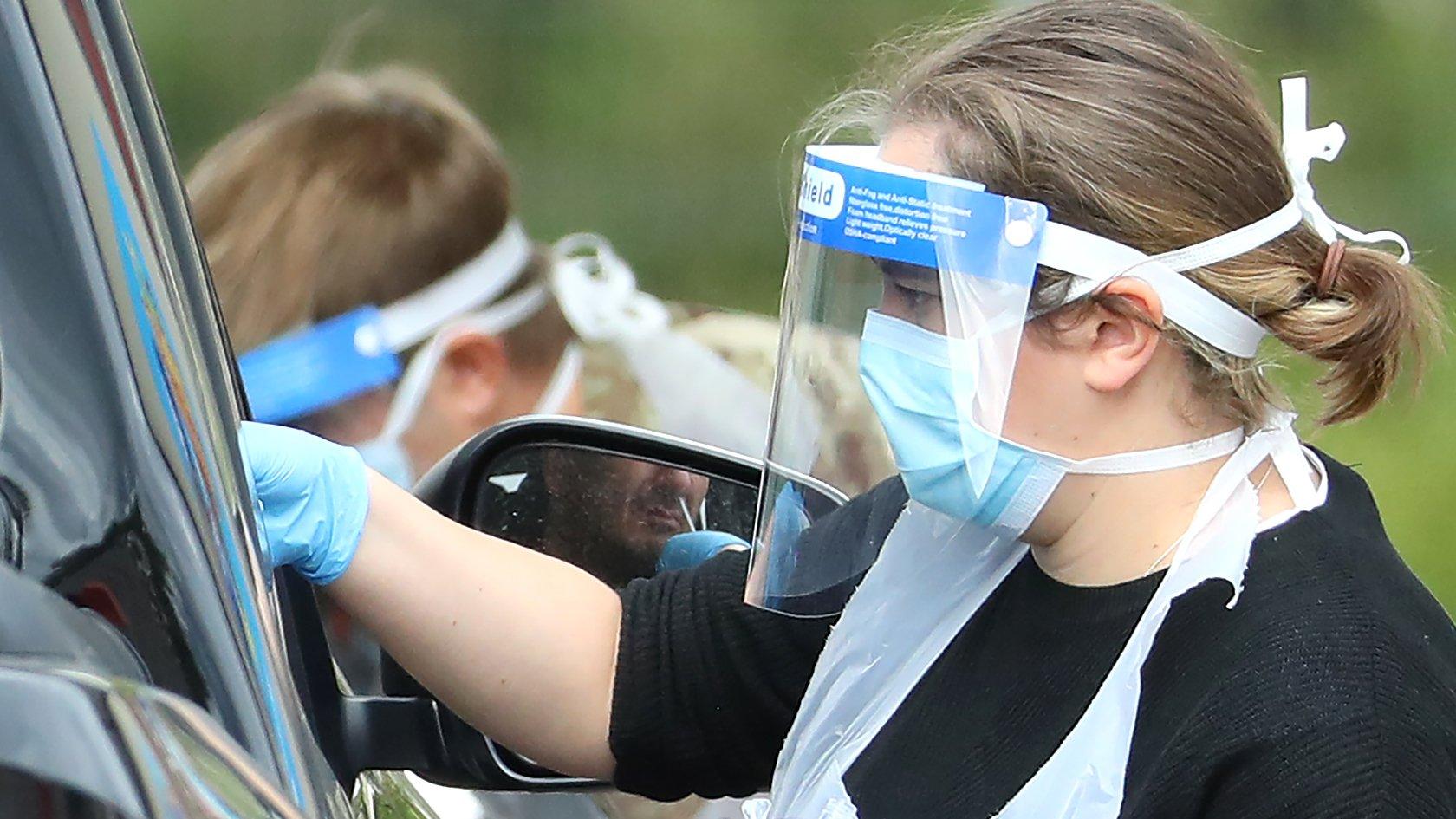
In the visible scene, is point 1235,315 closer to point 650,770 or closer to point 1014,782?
point 1014,782

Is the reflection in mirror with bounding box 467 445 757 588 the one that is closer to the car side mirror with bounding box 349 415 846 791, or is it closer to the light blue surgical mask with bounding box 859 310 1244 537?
the car side mirror with bounding box 349 415 846 791

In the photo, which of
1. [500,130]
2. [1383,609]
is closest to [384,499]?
[1383,609]

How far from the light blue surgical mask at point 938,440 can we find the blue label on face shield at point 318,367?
141 cm

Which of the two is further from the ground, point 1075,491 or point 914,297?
point 914,297

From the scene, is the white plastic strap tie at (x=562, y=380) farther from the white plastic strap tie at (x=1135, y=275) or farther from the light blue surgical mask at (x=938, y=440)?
the white plastic strap tie at (x=1135, y=275)

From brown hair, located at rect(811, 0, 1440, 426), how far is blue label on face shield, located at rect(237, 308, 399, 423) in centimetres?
149

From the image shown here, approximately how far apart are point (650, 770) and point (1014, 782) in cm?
52

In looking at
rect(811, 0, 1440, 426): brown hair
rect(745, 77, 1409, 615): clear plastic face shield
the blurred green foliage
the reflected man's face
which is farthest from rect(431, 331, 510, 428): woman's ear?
the blurred green foliage

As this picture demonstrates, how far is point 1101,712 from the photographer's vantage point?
1.62 meters

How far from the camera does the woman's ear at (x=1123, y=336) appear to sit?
1695 millimetres

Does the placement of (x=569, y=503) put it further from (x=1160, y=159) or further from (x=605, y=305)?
(x=605, y=305)

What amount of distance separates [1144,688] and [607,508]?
0.74 meters

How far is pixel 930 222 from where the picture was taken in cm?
172

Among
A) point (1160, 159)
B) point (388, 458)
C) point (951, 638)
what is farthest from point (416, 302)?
point (1160, 159)
